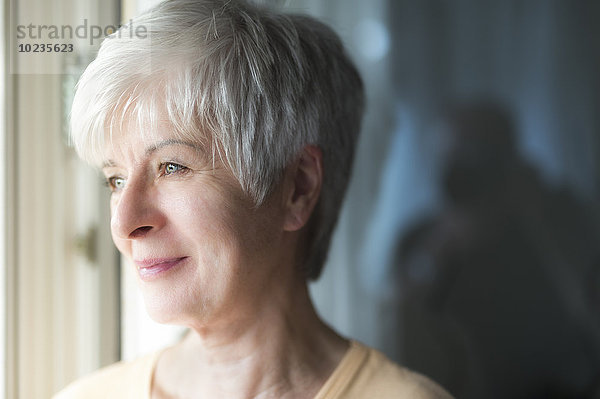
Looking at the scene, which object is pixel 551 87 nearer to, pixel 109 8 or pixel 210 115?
pixel 210 115

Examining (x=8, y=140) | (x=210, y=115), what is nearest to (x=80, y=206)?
(x=8, y=140)

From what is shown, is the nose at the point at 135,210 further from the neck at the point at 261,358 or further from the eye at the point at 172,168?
the neck at the point at 261,358

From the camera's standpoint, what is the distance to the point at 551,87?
163 cm

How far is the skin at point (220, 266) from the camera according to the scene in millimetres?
1040

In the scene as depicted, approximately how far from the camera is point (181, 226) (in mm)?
1041

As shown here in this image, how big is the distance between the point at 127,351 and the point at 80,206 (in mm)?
382

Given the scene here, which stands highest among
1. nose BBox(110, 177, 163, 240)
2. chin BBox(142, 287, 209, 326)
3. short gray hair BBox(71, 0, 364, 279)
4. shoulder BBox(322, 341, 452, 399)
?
short gray hair BBox(71, 0, 364, 279)

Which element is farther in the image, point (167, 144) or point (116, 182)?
point (116, 182)

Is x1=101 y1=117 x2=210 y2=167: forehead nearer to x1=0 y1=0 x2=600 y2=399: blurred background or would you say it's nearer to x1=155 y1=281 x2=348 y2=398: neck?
x1=155 y1=281 x2=348 y2=398: neck

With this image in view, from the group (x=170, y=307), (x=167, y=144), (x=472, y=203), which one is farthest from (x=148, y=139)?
(x=472, y=203)

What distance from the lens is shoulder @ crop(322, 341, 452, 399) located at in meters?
1.17

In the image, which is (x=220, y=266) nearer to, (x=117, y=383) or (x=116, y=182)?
(x=116, y=182)

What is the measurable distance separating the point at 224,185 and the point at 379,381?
489mm

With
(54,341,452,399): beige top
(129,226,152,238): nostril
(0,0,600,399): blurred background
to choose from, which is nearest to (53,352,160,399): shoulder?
(54,341,452,399): beige top
